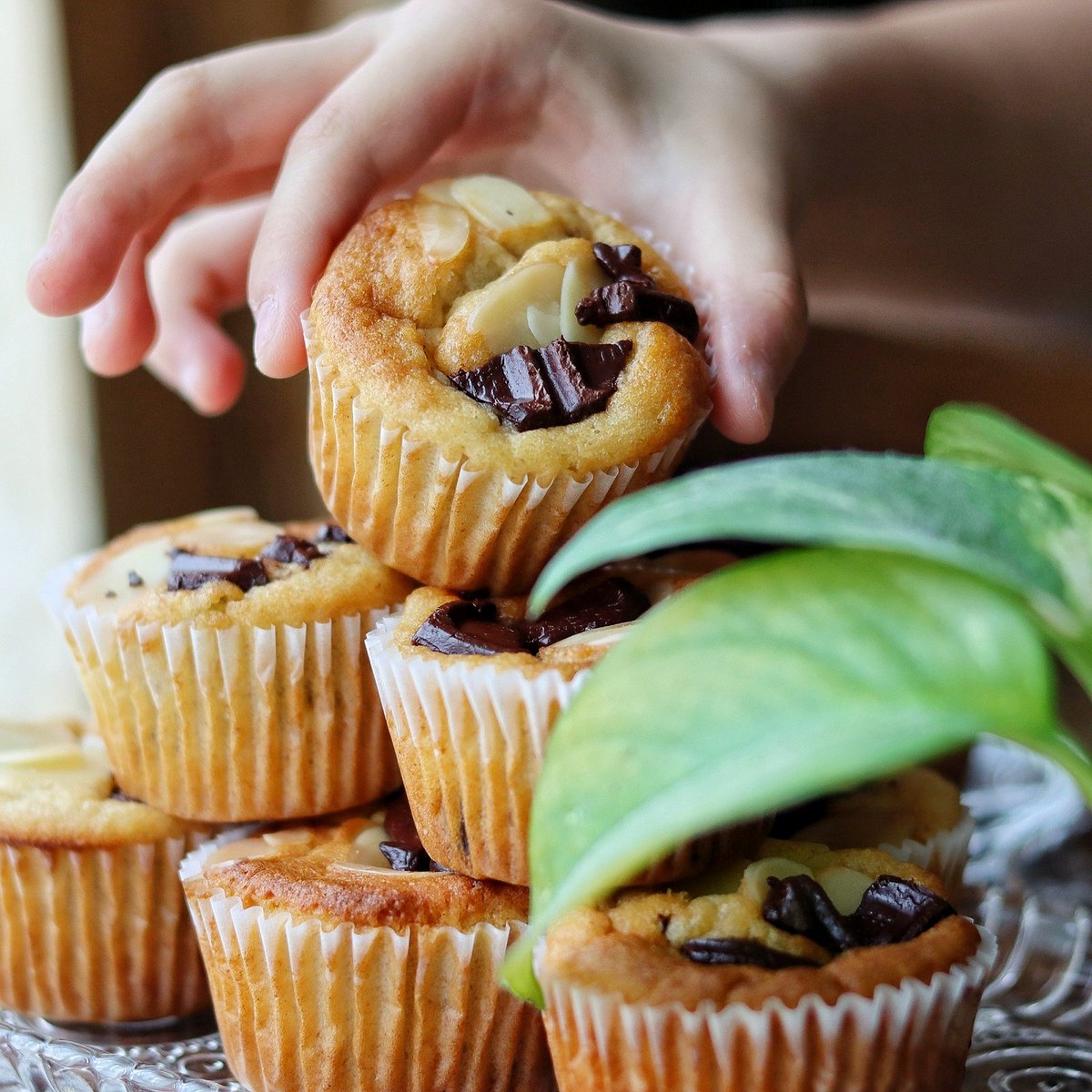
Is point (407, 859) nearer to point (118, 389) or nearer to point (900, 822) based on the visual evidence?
point (900, 822)

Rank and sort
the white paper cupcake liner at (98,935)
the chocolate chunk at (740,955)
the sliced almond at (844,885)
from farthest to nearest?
the white paper cupcake liner at (98,935) < the sliced almond at (844,885) < the chocolate chunk at (740,955)

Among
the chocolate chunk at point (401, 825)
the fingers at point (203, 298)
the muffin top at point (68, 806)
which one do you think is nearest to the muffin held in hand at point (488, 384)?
the chocolate chunk at point (401, 825)

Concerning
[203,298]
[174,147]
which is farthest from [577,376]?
[203,298]

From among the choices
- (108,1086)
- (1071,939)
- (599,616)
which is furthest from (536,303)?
(1071,939)

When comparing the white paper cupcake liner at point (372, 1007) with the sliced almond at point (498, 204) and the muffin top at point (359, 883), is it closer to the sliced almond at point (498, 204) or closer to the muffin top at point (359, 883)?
the muffin top at point (359, 883)

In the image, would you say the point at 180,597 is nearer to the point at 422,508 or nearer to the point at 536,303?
the point at 422,508

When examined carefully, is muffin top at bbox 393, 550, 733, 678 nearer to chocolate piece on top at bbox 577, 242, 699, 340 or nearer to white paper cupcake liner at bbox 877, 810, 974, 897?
chocolate piece on top at bbox 577, 242, 699, 340
